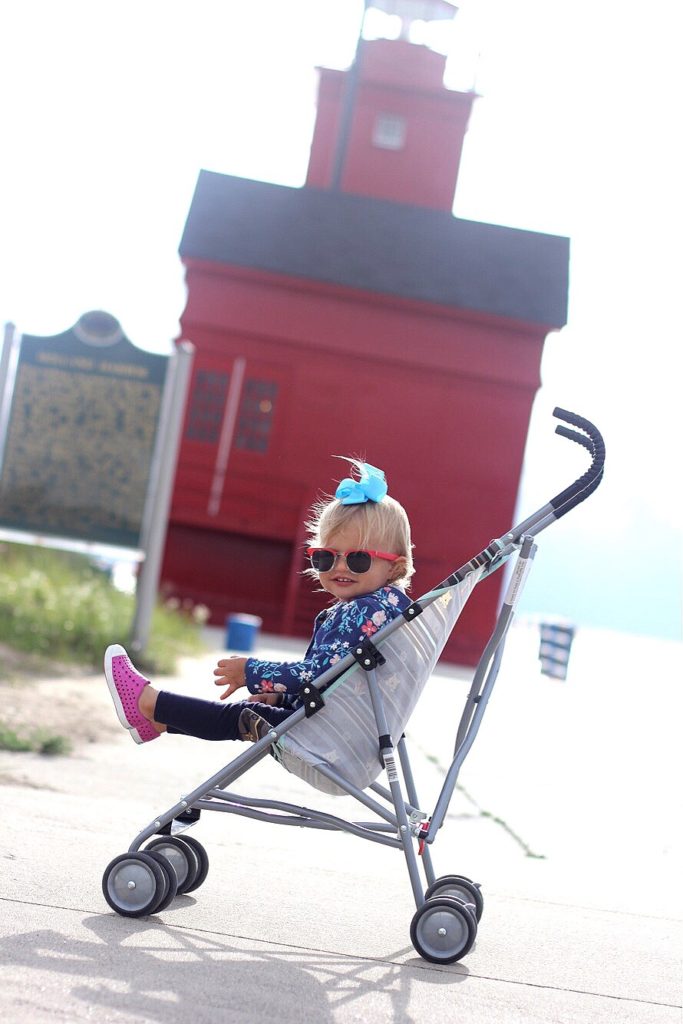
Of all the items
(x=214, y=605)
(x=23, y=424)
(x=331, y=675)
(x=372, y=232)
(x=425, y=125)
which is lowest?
(x=214, y=605)

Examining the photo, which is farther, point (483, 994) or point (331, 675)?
point (331, 675)

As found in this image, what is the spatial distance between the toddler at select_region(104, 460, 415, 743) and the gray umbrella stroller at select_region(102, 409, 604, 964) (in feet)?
0.30

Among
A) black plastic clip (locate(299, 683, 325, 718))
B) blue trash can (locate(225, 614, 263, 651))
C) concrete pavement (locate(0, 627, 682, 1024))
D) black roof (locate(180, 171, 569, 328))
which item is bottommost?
blue trash can (locate(225, 614, 263, 651))

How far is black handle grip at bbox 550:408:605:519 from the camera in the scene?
377 cm

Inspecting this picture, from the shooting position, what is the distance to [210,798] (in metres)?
3.72

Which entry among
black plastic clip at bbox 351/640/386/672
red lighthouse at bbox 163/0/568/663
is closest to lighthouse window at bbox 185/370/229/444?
red lighthouse at bbox 163/0/568/663

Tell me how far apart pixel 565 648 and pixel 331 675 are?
38.0ft

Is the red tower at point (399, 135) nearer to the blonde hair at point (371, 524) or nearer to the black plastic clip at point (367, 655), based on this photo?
the blonde hair at point (371, 524)

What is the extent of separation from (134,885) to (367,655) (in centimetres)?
90

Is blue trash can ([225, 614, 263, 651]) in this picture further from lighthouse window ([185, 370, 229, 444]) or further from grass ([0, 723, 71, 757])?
grass ([0, 723, 71, 757])

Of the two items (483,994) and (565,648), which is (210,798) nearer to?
(483,994)

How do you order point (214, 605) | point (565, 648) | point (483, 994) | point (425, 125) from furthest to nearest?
1. point (425, 125)
2. point (214, 605)
3. point (565, 648)
4. point (483, 994)

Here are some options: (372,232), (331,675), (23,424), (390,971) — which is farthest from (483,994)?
(372,232)

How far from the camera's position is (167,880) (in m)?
3.44
